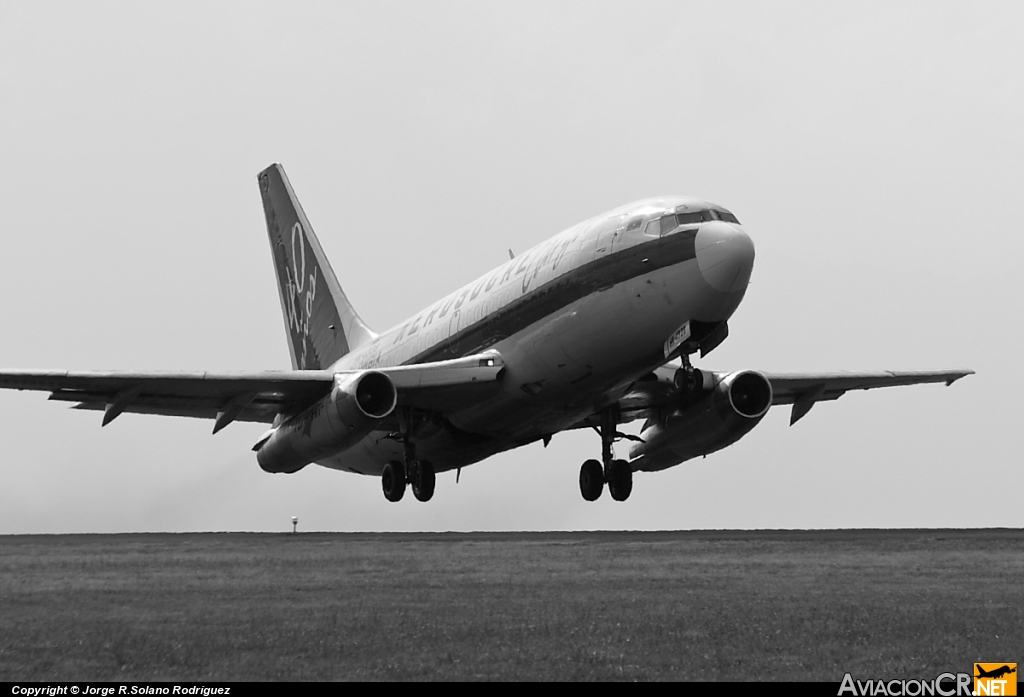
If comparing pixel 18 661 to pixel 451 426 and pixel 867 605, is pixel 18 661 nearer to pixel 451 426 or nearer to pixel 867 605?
pixel 451 426

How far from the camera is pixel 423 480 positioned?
31.2 meters

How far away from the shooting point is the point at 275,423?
33844 mm

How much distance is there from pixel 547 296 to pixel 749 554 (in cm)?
1750

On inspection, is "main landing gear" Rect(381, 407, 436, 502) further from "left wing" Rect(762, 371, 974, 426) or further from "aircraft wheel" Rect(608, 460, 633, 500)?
"left wing" Rect(762, 371, 974, 426)

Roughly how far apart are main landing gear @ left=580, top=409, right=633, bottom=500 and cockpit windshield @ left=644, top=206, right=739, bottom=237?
7034 millimetres

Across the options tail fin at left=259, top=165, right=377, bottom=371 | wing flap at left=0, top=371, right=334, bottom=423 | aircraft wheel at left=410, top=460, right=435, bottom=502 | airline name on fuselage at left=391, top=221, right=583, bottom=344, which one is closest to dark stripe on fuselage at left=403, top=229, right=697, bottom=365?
airline name on fuselage at left=391, top=221, right=583, bottom=344

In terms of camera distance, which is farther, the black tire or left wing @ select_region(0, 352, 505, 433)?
the black tire

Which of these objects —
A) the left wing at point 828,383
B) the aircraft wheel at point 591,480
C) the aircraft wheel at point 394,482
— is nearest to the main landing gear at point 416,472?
the aircraft wheel at point 394,482

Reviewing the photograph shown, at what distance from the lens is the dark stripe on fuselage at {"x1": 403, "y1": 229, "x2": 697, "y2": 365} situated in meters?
24.9

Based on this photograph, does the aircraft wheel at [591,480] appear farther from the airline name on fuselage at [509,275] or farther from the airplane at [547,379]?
the airline name on fuselage at [509,275]

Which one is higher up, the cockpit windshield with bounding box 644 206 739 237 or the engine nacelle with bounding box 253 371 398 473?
the cockpit windshield with bounding box 644 206 739 237

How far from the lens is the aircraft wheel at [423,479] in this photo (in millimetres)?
31172

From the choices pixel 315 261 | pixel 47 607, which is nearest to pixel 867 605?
pixel 47 607

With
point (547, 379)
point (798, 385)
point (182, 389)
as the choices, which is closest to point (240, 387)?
point (182, 389)
